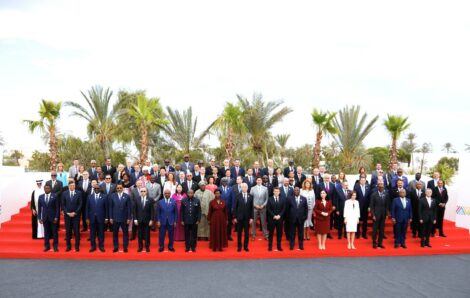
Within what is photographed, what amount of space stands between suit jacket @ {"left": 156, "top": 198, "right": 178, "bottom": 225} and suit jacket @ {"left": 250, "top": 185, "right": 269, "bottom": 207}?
85.2 inches

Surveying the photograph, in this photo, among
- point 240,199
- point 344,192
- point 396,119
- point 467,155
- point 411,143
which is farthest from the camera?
point 411,143

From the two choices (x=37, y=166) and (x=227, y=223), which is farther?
(x=37, y=166)

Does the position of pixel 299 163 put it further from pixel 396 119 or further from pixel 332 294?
pixel 332 294

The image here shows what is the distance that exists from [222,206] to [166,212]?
56.0 inches

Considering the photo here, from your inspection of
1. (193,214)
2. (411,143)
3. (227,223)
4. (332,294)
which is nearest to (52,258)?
(193,214)

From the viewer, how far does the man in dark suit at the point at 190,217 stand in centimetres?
991

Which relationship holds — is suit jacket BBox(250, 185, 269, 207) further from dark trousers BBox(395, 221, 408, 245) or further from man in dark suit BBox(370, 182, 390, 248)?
dark trousers BBox(395, 221, 408, 245)

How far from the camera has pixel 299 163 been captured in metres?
19.4

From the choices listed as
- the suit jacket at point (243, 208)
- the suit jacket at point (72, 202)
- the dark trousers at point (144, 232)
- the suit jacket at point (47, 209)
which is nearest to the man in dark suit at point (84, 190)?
the suit jacket at point (72, 202)

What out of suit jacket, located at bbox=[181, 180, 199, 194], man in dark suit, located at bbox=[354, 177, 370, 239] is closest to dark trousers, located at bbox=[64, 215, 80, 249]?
suit jacket, located at bbox=[181, 180, 199, 194]

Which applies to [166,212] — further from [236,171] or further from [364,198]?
[364,198]

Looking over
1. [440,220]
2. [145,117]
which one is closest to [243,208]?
[440,220]

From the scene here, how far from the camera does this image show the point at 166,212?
32.6ft

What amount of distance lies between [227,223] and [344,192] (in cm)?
344
